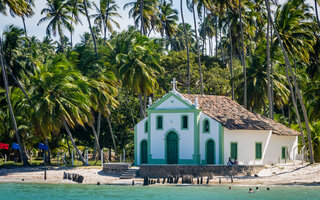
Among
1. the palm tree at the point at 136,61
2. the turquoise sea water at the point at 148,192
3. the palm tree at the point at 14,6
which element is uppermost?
the palm tree at the point at 14,6

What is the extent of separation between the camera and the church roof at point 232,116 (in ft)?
159

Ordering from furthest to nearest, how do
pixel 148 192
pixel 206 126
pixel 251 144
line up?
1. pixel 251 144
2. pixel 206 126
3. pixel 148 192

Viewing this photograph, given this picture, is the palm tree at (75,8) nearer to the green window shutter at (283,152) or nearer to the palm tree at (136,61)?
the palm tree at (136,61)

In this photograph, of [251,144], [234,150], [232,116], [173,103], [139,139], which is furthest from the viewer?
[139,139]


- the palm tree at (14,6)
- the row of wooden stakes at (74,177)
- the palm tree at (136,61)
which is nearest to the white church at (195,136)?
the row of wooden stakes at (74,177)

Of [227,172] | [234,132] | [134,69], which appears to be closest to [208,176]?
[227,172]

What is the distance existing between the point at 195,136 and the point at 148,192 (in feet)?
32.3

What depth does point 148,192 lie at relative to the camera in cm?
3916

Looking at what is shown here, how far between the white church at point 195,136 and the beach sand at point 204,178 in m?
2.76

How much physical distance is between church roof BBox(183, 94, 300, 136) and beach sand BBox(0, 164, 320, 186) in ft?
12.4

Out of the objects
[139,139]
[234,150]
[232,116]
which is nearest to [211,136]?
[234,150]

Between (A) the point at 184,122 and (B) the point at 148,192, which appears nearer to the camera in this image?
(B) the point at 148,192

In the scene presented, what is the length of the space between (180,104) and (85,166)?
398 inches

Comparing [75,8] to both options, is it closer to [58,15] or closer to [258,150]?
[58,15]
